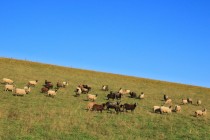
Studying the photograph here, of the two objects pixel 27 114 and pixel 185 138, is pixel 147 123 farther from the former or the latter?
pixel 27 114

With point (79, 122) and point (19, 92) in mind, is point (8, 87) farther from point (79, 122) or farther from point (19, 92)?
point (79, 122)

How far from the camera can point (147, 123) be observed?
92.0ft

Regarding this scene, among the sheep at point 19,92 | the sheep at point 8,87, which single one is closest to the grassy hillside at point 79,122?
the sheep at point 19,92

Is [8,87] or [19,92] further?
[8,87]

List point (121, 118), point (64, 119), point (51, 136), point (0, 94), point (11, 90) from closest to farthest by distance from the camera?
1. point (51, 136)
2. point (64, 119)
3. point (121, 118)
4. point (0, 94)
5. point (11, 90)

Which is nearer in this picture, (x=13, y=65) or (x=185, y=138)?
(x=185, y=138)

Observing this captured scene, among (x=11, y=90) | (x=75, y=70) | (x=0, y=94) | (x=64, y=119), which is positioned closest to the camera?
(x=64, y=119)

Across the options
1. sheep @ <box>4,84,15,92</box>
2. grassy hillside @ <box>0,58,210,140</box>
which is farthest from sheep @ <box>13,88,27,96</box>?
sheep @ <box>4,84,15,92</box>

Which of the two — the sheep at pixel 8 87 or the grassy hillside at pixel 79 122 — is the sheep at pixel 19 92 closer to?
the grassy hillside at pixel 79 122

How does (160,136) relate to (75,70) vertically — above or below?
below

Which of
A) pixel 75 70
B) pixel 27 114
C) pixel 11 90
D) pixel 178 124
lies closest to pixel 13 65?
pixel 75 70

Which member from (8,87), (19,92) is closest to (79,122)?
(19,92)

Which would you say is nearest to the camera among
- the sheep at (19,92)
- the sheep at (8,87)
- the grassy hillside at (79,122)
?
the grassy hillside at (79,122)

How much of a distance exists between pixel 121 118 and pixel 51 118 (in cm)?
584
